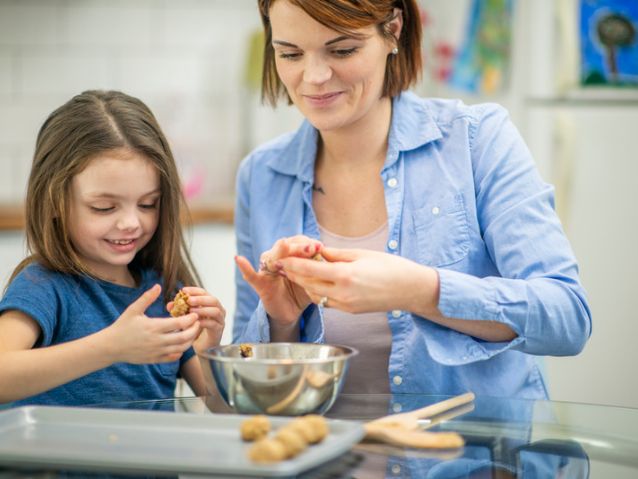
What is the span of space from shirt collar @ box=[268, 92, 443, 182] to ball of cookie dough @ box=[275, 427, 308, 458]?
841mm

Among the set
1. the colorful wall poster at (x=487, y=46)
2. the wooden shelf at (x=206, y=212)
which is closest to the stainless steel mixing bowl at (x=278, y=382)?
the wooden shelf at (x=206, y=212)

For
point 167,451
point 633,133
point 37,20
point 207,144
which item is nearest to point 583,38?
point 633,133

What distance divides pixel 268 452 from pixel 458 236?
2.59ft

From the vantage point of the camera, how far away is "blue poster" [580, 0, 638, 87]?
2969mm

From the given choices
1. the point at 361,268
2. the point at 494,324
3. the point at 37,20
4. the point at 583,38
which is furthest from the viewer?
the point at 37,20

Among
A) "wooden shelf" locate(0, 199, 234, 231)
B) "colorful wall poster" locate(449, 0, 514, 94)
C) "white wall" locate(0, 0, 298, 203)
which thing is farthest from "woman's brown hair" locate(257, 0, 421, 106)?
"white wall" locate(0, 0, 298, 203)

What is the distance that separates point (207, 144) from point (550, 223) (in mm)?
2205

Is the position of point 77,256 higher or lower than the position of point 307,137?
lower

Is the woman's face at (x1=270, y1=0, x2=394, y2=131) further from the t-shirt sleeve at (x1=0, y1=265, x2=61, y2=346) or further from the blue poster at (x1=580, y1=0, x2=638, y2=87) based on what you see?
the blue poster at (x1=580, y1=0, x2=638, y2=87)

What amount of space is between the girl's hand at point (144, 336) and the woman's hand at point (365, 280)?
0.63ft

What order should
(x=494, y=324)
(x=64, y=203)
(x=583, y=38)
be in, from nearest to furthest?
(x=494, y=324)
(x=64, y=203)
(x=583, y=38)

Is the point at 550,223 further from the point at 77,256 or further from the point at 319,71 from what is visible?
the point at 77,256

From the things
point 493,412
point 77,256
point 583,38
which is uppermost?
point 583,38

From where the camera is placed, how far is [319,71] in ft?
5.07
